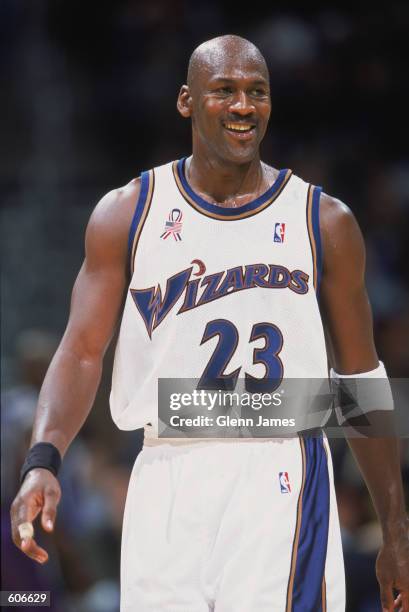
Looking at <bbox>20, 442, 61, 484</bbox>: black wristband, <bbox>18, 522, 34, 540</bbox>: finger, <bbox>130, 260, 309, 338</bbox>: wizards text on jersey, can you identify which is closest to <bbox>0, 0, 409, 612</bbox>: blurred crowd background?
<bbox>130, 260, 309, 338</bbox>: wizards text on jersey

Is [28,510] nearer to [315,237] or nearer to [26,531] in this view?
[26,531]

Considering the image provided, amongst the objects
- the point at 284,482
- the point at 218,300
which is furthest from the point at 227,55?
the point at 284,482

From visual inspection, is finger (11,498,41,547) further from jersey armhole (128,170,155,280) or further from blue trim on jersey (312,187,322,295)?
blue trim on jersey (312,187,322,295)

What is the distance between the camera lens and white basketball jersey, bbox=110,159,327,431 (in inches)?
144

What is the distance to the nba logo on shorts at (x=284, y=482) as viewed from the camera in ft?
11.8

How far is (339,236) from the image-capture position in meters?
3.75

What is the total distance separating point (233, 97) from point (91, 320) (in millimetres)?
855

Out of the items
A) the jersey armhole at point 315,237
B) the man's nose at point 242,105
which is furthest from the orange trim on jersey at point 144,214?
the jersey armhole at point 315,237

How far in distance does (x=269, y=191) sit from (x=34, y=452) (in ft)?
3.86

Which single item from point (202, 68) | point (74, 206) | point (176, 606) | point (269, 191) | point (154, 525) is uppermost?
point (74, 206)

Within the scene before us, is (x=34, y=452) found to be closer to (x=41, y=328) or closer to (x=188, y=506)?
(x=188, y=506)

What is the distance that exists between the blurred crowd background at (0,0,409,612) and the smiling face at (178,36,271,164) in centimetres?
346

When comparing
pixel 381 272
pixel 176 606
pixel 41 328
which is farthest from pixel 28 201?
pixel 176 606

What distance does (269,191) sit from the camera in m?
3.85
